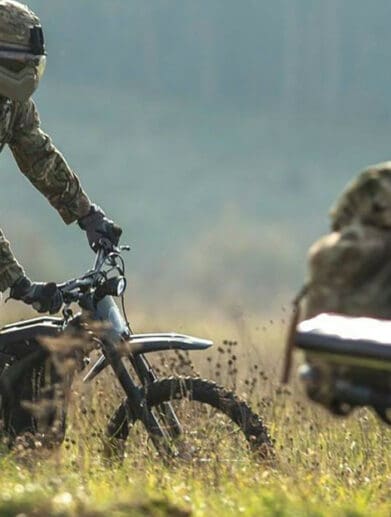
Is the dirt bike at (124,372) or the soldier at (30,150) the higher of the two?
the soldier at (30,150)

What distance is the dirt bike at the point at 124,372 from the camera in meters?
7.95

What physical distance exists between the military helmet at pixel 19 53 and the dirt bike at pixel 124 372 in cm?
89

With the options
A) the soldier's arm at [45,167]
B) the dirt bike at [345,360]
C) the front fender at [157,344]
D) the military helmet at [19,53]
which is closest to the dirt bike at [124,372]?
the front fender at [157,344]

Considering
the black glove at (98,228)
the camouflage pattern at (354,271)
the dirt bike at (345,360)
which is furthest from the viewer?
the black glove at (98,228)

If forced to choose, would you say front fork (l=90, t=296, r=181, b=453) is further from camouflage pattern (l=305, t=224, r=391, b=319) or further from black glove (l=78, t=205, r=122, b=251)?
camouflage pattern (l=305, t=224, r=391, b=319)

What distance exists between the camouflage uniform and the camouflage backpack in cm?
326

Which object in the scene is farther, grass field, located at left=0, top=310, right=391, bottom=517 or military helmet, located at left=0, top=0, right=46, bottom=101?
military helmet, located at left=0, top=0, right=46, bottom=101

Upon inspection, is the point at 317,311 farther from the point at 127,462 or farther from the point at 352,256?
the point at 127,462

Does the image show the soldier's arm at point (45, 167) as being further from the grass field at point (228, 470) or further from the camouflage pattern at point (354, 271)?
the camouflage pattern at point (354, 271)

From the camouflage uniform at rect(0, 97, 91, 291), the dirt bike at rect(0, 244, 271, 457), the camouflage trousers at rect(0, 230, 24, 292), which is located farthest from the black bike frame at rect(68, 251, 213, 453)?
the camouflage uniform at rect(0, 97, 91, 291)

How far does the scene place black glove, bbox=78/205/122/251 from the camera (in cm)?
827

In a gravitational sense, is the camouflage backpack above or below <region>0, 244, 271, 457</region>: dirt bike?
above

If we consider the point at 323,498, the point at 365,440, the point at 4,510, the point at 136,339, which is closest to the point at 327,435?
the point at 365,440

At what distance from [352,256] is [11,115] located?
3444 mm
